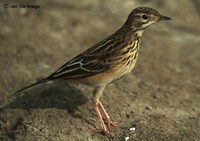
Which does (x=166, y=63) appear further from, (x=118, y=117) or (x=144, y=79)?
(x=118, y=117)

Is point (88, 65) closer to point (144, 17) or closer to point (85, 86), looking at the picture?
point (144, 17)

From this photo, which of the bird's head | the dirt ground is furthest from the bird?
the dirt ground

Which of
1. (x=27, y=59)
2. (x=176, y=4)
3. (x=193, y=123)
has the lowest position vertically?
(x=193, y=123)

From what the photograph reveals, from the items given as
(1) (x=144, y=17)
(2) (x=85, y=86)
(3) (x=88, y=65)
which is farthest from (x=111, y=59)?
(2) (x=85, y=86)

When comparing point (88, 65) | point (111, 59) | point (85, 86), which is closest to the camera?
point (111, 59)

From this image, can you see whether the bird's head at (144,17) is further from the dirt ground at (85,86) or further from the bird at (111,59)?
the dirt ground at (85,86)

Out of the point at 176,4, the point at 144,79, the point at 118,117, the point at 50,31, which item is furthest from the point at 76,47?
the point at 176,4
